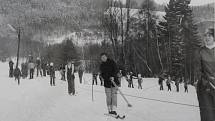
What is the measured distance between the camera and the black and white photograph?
829cm

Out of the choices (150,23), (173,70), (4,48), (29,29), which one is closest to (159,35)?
(150,23)

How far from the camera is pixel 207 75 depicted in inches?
222

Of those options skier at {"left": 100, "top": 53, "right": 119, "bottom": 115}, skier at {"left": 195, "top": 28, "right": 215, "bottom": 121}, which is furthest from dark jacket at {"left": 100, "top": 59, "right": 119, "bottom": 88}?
skier at {"left": 195, "top": 28, "right": 215, "bottom": 121}

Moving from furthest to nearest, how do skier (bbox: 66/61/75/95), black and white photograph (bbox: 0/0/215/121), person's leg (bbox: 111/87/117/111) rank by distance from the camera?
skier (bbox: 66/61/75/95) < person's leg (bbox: 111/87/117/111) < black and white photograph (bbox: 0/0/215/121)

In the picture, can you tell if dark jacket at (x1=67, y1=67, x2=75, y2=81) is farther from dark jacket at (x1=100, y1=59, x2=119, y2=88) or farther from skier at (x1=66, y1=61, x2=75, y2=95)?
dark jacket at (x1=100, y1=59, x2=119, y2=88)

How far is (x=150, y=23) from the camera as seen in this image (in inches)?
1908

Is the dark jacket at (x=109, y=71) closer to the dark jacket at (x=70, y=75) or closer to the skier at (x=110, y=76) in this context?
the skier at (x=110, y=76)

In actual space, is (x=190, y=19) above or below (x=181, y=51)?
above

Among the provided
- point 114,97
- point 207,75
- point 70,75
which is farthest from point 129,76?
point 207,75

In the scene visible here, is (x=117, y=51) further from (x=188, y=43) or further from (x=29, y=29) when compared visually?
(x=29, y=29)

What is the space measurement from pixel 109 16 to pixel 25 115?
3327 cm

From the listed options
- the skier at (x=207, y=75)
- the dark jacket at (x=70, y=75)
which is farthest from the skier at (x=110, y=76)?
the dark jacket at (x=70, y=75)

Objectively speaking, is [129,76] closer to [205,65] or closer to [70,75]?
[70,75]

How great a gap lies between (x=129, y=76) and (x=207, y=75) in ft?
82.6
